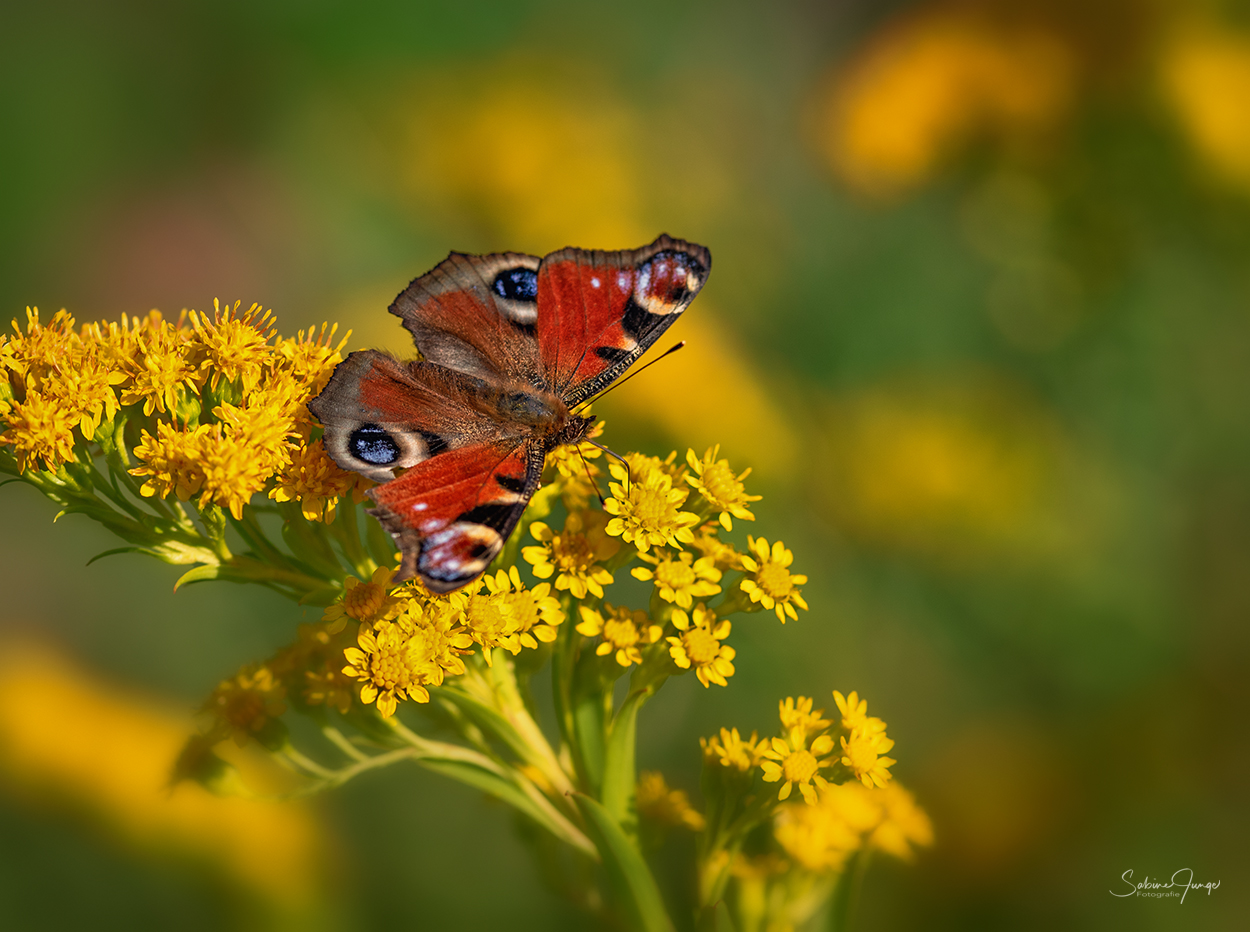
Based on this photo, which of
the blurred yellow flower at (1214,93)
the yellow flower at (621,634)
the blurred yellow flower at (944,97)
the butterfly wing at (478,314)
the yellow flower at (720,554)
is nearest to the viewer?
the yellow flower at (621,634)

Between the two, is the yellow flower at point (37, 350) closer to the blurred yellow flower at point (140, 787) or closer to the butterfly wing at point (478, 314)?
the butterfly wing at point (478, 314)

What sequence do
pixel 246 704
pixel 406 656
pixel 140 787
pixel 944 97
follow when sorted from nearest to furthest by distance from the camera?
pixel 406 656 < pixel 246 704 < pixel 140 787 < pixel 944 97

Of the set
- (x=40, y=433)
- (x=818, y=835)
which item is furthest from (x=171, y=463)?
(x=818, y=835)

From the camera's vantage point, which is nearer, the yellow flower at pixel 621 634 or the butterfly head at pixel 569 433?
the yellow flower at pixel 621 634

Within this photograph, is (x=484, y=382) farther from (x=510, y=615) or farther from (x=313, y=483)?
(x=510, y=615)

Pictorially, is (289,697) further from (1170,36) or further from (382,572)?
(1170,36)

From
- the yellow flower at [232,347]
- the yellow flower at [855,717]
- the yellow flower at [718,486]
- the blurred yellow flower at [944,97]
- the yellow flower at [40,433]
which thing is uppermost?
the blurred yellow flower at [944,97]

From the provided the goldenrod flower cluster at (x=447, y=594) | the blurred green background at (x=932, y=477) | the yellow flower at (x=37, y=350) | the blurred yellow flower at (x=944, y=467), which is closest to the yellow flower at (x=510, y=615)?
the goldenrod flower cluster at (x=447, y=594)

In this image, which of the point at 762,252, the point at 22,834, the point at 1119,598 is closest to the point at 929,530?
the point at 1119,598
